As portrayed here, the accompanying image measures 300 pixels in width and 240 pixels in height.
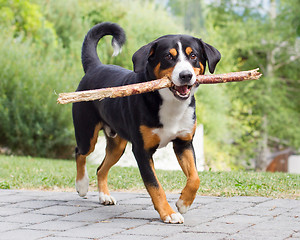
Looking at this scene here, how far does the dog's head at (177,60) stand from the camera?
395 centimetres

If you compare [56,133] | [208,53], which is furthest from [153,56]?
[56,133]

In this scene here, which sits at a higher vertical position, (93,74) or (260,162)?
(93,74)

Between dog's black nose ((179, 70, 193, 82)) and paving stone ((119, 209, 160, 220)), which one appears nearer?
dog's black nose ((179, 70, 193, 82))

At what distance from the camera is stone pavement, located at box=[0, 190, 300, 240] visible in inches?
139

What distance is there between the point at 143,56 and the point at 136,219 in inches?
54.6

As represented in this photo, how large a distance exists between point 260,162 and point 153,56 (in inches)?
926

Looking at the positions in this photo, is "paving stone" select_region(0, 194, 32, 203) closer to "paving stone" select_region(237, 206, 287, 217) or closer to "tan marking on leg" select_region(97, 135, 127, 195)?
"tan marking on leg" select_region(97, 135, 127, 195)

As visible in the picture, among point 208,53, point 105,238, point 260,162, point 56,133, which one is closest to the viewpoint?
point 105,238

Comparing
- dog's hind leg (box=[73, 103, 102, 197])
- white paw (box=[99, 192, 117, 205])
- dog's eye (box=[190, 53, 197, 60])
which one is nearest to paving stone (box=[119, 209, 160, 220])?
white paw (box=[99, 192, 117, 205])

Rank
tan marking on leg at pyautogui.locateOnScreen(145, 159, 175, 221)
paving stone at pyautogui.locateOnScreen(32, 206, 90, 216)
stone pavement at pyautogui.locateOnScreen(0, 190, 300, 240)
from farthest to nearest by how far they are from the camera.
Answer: paving stone at pyautogui.locateOnScreen(32, 206, 90, 216), tan marking on leg at pyautogui.locateOnScreen(145, 159, 175, 221), stone pavement at pyautogui.locateOnScreen(0, 190, 300, 240)

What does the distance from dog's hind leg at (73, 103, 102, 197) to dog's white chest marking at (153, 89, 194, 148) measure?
3.69 ft

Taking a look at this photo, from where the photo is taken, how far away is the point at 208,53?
432cm

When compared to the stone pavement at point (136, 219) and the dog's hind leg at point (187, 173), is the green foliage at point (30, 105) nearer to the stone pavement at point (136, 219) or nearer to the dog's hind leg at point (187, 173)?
the stone pavement at point (136, 219)

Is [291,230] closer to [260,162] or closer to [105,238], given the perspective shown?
[105,238]
